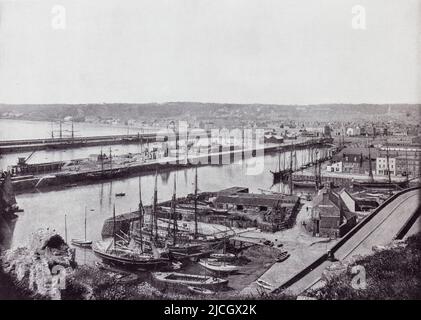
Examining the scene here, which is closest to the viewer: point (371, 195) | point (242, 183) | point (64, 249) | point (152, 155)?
point (64, 249)

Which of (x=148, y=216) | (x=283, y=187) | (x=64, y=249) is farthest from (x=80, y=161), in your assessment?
(x=64, y=249)

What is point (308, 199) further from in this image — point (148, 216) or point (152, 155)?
point (152, 155)

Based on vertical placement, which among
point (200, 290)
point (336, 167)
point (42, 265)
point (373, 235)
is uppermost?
point (336, 167)

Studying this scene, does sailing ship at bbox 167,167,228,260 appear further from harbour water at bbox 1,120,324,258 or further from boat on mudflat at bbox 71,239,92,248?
harbour water at bbox 1,120,324,258

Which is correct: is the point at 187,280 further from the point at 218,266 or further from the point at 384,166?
the point at 384,166

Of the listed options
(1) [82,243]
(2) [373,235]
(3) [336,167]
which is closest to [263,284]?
(2) [373,235]
